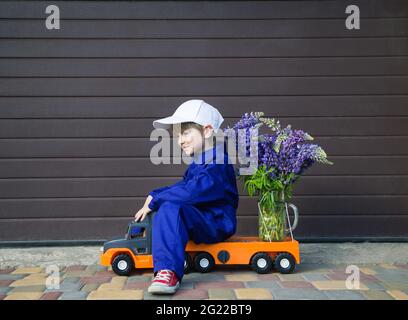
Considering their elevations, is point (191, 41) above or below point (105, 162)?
above

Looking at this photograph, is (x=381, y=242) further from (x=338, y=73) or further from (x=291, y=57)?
Result: (x=291, y=57)

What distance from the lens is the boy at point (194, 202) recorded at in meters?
2.95

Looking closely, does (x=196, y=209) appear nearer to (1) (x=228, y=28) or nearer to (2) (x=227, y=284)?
(2) (x=227, y=284)

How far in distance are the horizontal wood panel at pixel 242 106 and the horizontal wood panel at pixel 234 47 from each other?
35cm

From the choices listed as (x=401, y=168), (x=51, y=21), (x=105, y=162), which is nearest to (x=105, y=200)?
(x=105, y=162)

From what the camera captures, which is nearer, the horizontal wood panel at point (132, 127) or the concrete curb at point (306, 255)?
the concrete curb at point (306, 255)

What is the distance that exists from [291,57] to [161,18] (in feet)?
3.60

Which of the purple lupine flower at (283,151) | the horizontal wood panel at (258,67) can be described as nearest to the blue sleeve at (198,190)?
the purple lupine flower at (283,151)

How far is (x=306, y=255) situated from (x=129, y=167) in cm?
156

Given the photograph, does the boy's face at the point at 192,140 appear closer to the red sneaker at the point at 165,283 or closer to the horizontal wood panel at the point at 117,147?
the horizontal wood panel at the point at 117,147

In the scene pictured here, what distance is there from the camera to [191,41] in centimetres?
409

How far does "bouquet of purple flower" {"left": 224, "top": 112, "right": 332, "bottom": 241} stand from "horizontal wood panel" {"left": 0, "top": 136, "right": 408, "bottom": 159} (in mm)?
797

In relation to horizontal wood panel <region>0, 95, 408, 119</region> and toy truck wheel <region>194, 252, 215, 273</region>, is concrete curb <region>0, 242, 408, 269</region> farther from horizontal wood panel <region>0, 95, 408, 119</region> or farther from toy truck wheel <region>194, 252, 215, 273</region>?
horizontal wood panel <region>0, 95, 408, 119</region>

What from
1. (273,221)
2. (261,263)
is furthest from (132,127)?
(261,263)
